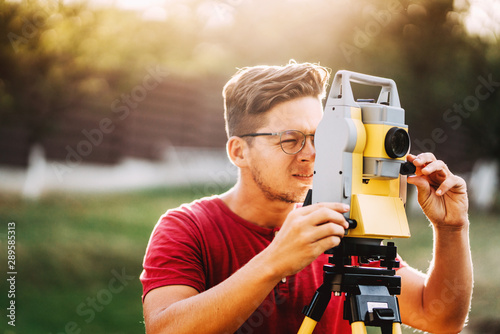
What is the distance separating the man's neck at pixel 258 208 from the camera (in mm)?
2182

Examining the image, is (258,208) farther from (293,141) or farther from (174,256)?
(174,256)

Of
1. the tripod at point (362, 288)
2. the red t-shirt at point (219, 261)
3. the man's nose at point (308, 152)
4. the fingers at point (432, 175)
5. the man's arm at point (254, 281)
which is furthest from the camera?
the man's nose at point (308, 152)

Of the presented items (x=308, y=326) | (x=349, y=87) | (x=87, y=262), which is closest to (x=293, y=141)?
(x=349, y=87)

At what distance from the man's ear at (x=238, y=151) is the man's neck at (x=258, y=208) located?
0.11 meters

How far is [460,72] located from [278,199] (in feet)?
14.1

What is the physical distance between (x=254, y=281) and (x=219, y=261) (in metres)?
0.49

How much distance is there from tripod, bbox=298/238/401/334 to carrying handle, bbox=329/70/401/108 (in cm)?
44

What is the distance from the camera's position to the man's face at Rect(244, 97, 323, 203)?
2.05m

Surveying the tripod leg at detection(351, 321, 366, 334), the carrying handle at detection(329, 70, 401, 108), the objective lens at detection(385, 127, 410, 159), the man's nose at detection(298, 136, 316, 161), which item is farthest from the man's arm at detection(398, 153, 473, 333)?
the tripod leg at detection(351, 321, 366, 334)

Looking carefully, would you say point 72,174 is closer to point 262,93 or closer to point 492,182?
point 262,93

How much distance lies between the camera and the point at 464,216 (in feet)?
6.34

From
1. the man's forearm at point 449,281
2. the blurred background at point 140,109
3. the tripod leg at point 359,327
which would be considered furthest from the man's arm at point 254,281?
the blurred background at point 140,109

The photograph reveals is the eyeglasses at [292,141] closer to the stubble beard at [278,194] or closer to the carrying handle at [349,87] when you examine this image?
the stubble beard at [278,194]

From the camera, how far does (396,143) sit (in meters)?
1.67
